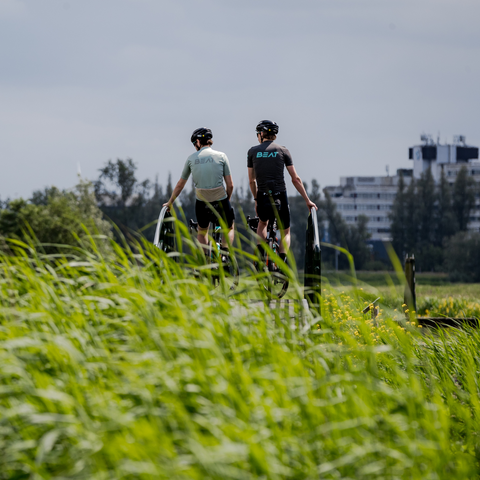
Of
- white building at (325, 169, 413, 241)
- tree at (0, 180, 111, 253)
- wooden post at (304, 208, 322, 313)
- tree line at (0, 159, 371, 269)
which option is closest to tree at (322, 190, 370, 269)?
tree line at (0, 159, 371, 269)

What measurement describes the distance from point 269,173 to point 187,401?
4732 millimetres

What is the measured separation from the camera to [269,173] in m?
7.36

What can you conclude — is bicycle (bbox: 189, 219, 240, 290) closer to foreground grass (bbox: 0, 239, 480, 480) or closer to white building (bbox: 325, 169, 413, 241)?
foreground grass (bbox: 0, 239, 480, 480)

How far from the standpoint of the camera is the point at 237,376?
3033 mm

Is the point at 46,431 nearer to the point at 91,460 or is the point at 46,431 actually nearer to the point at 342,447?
the point at 91,460

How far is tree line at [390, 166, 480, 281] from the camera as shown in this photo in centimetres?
8850

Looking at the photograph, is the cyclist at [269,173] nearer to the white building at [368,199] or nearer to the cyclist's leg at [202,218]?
the cyclist's leg at [202,218]

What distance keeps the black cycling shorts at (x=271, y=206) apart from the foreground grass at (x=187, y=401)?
3.82 meters

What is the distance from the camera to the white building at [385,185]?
132125 millimetres

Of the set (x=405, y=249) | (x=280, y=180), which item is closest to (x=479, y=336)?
(x=280, y=180)

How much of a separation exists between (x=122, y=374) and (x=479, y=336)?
4.33 m

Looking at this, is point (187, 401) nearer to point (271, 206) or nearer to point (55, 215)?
point (271, 206)

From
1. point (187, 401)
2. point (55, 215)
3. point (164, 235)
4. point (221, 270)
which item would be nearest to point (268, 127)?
point (164, 235)

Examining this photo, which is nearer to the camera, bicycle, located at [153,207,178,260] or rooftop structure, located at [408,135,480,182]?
bicycle, located at [153,207,178,260]
